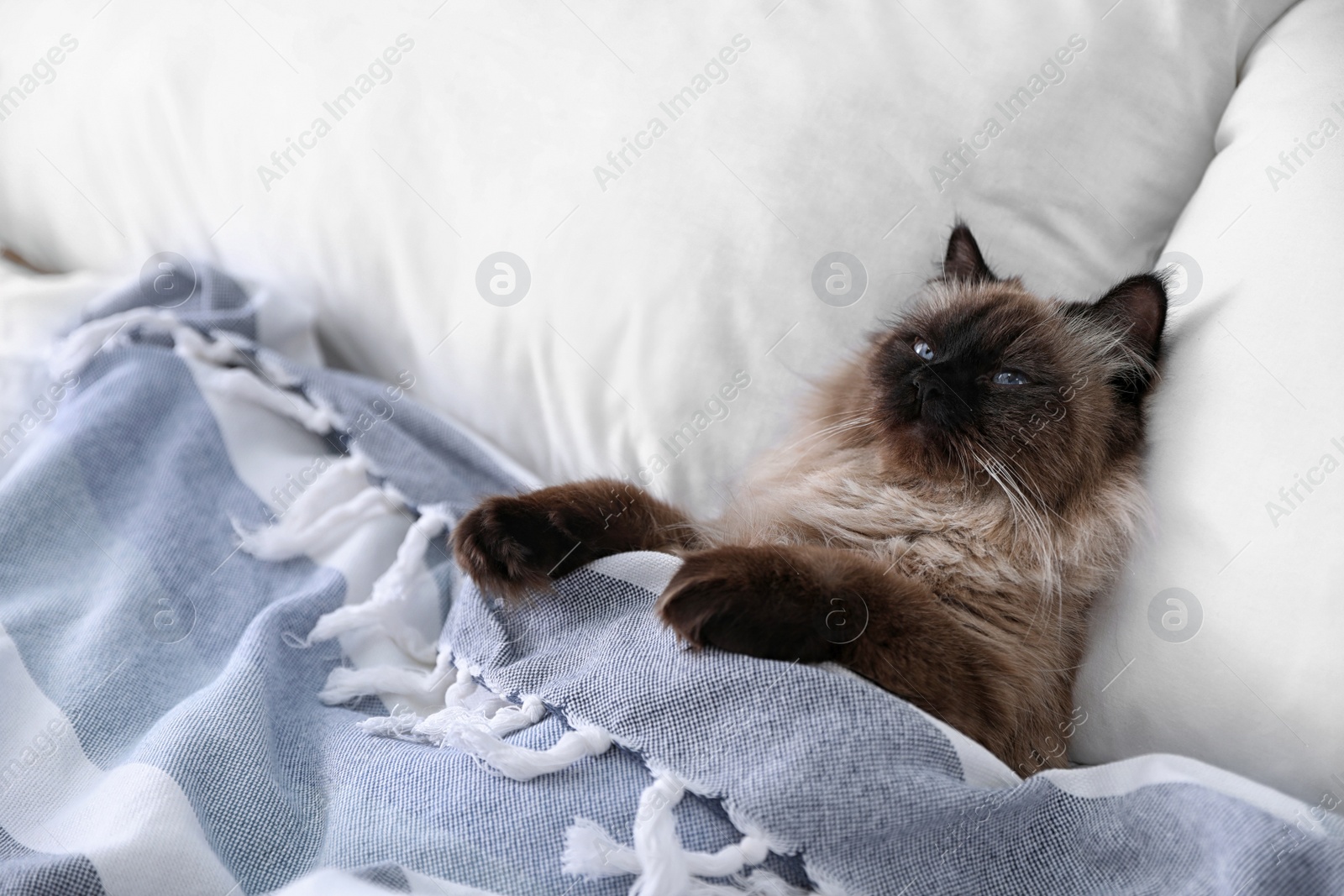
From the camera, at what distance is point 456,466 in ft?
4.99

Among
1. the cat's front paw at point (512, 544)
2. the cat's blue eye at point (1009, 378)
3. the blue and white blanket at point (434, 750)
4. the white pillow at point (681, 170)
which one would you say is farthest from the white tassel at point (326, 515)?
the cat's blue eye at point (1009, 378)

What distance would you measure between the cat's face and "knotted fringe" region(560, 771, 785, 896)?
549 millimetres

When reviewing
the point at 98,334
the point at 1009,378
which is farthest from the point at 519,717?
the point at 98,334

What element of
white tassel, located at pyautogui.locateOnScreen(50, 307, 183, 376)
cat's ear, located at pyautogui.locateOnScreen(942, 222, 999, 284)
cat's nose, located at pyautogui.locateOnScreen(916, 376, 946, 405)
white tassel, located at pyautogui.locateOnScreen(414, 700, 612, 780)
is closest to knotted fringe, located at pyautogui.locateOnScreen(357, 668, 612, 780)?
white tassel, located at pyautogui.locateOnScreen(414, 700, 612, 780)

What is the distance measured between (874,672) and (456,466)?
33.5 inches

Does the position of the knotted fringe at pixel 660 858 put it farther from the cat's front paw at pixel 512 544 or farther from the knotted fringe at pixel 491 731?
the cat's front paw at pixel 512 544

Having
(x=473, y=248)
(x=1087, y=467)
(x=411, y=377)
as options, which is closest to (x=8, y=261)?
(x=411, y=377)

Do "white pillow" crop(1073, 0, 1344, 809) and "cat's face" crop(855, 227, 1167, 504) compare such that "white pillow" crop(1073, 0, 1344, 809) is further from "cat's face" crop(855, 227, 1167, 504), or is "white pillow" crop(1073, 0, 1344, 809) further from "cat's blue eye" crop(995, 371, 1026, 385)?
"cat's blue eye" crop(995, 371, 1026, 385)

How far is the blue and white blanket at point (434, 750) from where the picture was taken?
0.84m

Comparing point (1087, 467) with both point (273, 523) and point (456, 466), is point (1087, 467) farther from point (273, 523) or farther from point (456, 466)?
point (273, 523)

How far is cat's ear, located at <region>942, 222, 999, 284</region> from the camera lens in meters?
1.29

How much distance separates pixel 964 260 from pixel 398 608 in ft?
3.16

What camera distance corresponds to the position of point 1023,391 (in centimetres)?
115

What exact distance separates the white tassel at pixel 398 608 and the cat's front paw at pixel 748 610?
492mm
